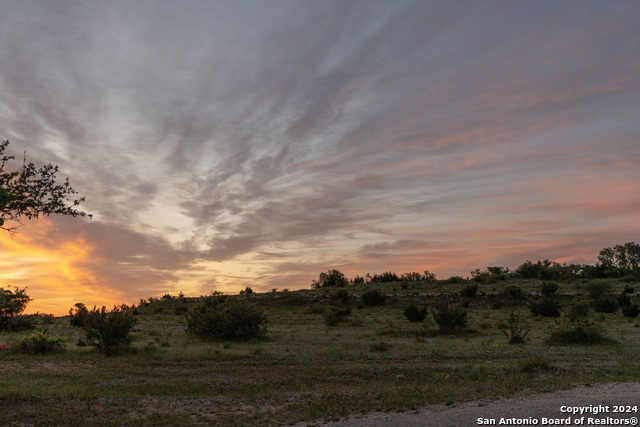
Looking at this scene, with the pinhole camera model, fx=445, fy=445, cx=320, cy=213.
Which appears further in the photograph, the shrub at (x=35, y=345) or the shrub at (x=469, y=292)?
the shrub at (x=469, y=292)

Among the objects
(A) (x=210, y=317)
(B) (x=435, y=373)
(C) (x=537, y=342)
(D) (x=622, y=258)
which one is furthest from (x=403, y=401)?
(D) (x=622, y=258)

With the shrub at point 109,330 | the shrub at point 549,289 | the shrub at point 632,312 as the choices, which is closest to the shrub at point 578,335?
the shrub at point 632,312

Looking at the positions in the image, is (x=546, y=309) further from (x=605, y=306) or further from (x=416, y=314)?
(x=416, y=314)

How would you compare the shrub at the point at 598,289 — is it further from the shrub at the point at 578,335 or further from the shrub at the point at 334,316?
the shrub at the point at 334,316

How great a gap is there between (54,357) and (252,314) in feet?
36.4

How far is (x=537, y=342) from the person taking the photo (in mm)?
25453

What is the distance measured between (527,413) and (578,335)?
17636 millimetres

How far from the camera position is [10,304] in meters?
31.8

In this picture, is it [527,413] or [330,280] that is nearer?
[527,413]

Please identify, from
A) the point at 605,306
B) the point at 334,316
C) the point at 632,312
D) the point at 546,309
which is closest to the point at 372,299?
the point at 334,316

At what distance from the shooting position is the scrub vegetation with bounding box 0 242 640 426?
12.2 metres

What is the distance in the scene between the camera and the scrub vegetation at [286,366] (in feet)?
39.9

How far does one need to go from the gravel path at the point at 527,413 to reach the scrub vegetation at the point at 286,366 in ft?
2.49

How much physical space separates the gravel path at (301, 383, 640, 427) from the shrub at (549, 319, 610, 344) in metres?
13.5
